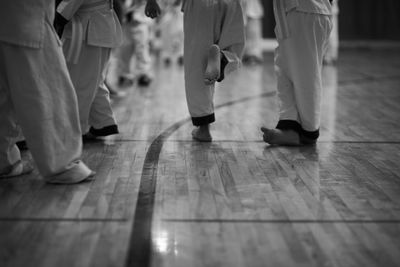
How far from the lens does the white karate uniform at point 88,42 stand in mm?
3191

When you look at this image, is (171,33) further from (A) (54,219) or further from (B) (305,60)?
(A) (54,219)

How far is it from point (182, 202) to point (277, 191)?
391mm

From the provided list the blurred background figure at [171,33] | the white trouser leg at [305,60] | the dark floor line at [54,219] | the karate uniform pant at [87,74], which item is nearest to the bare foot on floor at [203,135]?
the white trouser leg at [305,60]

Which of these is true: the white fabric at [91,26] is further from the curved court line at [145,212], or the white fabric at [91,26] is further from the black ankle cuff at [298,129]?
the black ankle cuff at [298,129]

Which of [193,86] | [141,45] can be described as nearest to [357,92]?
[141,45]

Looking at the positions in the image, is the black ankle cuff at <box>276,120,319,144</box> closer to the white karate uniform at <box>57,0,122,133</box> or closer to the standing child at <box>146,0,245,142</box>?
the standing child at <box>146,0,245,142</box>

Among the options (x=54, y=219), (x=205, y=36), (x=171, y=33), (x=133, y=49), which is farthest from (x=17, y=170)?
(x=171, y=33)

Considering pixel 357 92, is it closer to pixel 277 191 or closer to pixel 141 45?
pixel 141 45

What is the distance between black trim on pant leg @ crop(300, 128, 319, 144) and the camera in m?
3.48

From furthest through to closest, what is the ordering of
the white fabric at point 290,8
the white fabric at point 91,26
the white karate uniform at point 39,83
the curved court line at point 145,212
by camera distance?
the white fabric at point 290,8, the white fabric at point 91,26, the white karate uniform at point 39,83, the curved court line at point 145,212

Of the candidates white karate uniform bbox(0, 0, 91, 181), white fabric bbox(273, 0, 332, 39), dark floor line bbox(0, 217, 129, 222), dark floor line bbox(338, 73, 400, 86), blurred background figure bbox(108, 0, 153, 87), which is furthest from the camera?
dark floor line bbox(338, 73, 400, 86)

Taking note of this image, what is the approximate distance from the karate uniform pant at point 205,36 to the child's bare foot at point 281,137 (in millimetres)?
365

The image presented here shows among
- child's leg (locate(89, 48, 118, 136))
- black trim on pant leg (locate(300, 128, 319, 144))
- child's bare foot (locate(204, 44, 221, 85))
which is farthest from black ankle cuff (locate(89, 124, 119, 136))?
black trim on pant leg (locate(300, 128, 319, 144))

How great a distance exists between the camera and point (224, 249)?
2.03 m
